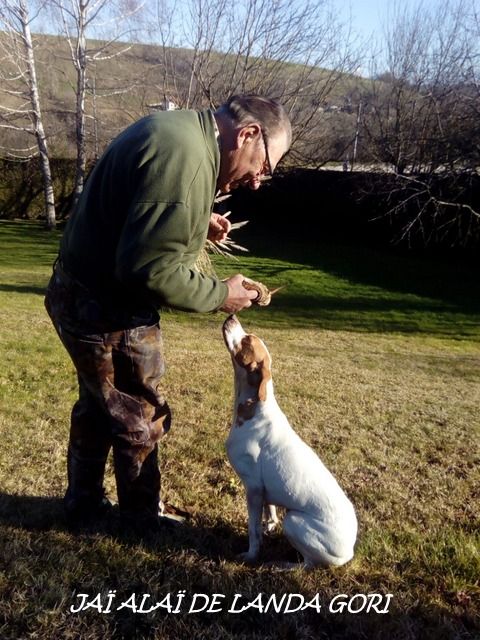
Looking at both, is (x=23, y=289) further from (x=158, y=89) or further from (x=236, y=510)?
(x=236, y=510)

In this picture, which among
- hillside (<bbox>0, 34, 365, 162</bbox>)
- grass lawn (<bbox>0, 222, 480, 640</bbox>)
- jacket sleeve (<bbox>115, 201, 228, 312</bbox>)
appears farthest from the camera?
hillside (<bbox>0, 34, 365, 162</bbox>)

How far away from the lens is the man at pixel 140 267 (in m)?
2.02

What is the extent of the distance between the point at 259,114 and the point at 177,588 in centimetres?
193

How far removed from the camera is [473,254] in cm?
1900

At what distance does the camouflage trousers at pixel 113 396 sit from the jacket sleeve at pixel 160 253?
37 centimetres

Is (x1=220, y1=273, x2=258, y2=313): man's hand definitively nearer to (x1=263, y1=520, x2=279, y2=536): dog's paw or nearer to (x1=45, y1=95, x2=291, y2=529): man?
(x1=45, y1=95, x2=291, y2=529): man

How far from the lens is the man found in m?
2.02

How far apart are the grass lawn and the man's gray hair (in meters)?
1.86

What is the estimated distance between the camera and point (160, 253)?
2027 mm

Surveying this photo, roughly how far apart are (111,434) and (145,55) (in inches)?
707

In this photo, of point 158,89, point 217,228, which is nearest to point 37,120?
point 158,89

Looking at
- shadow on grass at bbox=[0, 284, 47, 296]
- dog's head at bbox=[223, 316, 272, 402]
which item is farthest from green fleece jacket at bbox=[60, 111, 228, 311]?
shadow on grass at bbox=[0, 284, 47, 296]

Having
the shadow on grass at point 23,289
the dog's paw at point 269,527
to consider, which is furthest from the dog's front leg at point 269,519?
the shadow on grass at point 23,289

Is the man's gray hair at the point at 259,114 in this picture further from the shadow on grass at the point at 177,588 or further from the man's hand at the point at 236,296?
the shadow on grass at the point at 177,588
